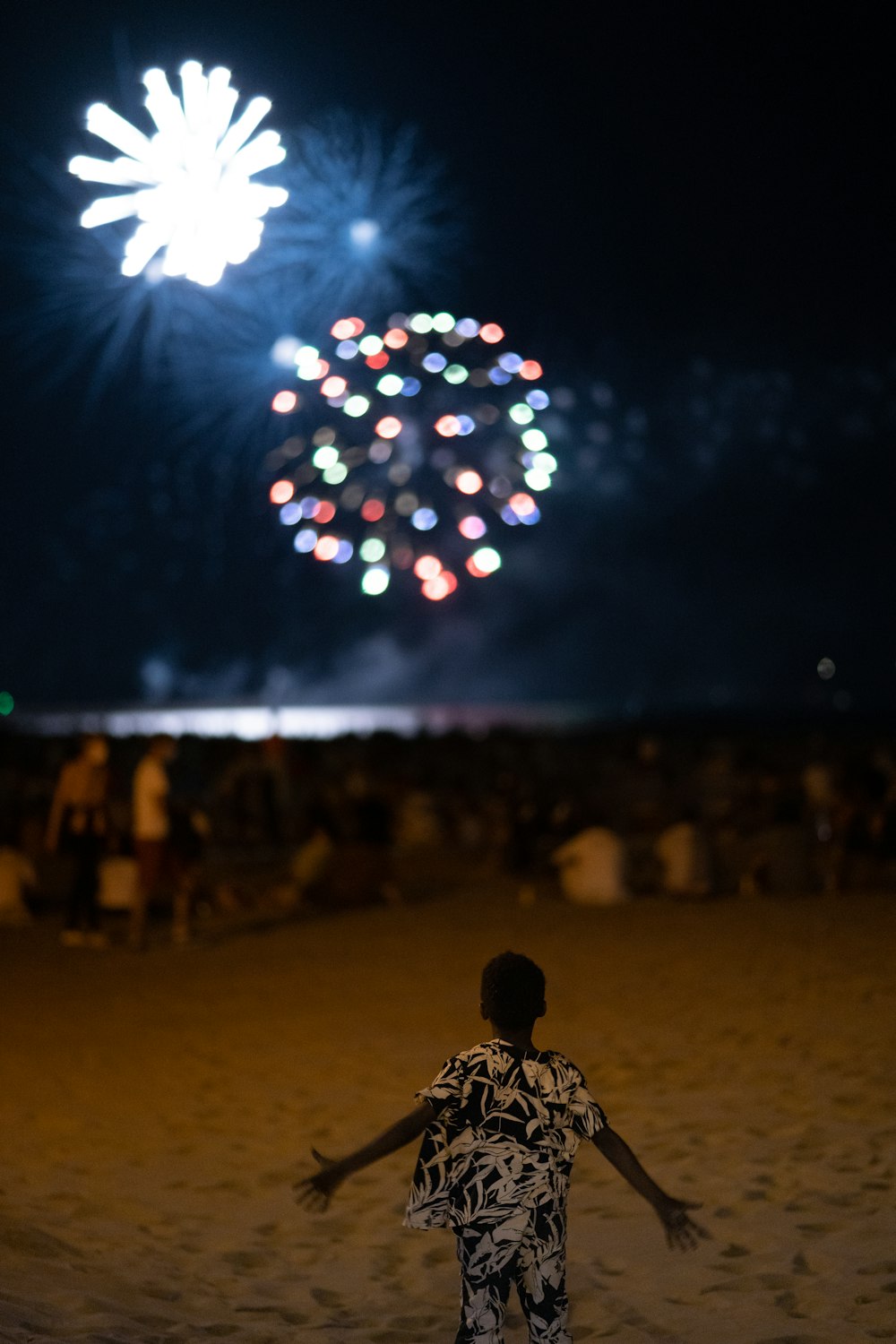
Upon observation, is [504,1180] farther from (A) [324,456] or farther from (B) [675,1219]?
(A) [324,456]

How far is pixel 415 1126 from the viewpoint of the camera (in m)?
3.13

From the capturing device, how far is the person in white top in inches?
424

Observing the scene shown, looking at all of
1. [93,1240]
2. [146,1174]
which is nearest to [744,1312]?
[93,1240]

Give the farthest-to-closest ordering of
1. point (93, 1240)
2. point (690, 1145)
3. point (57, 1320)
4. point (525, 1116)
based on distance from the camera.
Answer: point (690, 1145), point (93, 1240), point (57, 1320), point (525, 1116)

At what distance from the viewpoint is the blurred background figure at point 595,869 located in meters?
12.5

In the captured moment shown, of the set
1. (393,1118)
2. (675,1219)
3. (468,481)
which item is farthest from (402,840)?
(675,1219)

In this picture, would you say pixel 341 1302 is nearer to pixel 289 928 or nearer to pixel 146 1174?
pixel 146 1174

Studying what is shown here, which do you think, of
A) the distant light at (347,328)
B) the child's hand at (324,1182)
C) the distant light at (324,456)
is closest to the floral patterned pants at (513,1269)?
the child's hand at (324,1182)

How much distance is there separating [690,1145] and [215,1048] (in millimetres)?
3048

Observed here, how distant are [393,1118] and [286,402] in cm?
876

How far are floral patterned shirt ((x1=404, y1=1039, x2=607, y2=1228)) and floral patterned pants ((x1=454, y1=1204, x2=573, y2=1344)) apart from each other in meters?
0.02

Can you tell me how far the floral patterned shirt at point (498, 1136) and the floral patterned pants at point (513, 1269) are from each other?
2 cm

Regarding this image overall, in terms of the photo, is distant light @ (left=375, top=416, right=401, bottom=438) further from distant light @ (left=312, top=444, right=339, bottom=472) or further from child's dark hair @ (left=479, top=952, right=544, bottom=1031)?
child's dark hair @ (left=479, top=952, right=544, bottom=1031)

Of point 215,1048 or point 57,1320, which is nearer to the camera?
point 57,1320
